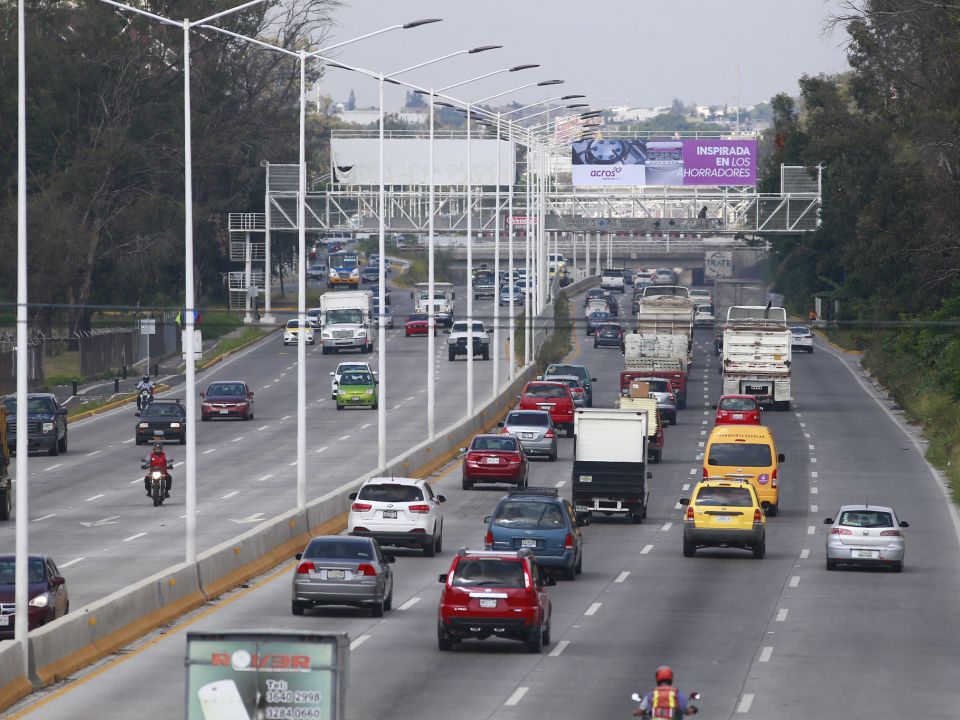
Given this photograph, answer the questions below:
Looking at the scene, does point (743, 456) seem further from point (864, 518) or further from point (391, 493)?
point (391, 493)

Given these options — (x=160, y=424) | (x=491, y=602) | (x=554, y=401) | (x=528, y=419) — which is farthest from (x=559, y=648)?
(x=554, y=401)

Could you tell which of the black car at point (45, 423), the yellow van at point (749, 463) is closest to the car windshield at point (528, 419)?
the yellow van at point (749, 463)

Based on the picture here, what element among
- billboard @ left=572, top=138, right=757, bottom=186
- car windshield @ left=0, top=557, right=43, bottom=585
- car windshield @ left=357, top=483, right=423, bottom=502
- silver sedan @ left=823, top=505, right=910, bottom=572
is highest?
billboard @ left=572, top=138, right=757, bottom=186

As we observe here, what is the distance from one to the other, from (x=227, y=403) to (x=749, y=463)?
28.0 meters

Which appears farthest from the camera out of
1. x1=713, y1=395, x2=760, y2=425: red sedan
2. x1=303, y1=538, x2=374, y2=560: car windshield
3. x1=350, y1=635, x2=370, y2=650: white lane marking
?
x1=713, y1=395, x2=760, y2=425: red sedan

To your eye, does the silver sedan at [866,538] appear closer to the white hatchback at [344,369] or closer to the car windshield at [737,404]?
the car windshield at [737,404]

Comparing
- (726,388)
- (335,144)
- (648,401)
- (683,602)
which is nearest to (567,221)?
(335,144)

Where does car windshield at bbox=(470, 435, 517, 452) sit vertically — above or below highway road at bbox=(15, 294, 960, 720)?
above

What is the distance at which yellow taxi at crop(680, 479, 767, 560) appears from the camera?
1565 inches

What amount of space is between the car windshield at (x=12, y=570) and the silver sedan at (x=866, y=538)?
54.9 feet

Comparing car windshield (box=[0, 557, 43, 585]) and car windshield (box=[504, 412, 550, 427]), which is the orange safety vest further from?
car windshield (box=[504, 412, 550, 427])

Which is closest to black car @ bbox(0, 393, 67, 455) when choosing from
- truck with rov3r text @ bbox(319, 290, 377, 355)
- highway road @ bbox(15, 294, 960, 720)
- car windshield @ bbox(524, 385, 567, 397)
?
highway road @ bbox(15, 294, 960, 720)

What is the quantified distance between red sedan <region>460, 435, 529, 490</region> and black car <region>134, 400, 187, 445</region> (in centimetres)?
1355

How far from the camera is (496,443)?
2064 inches
